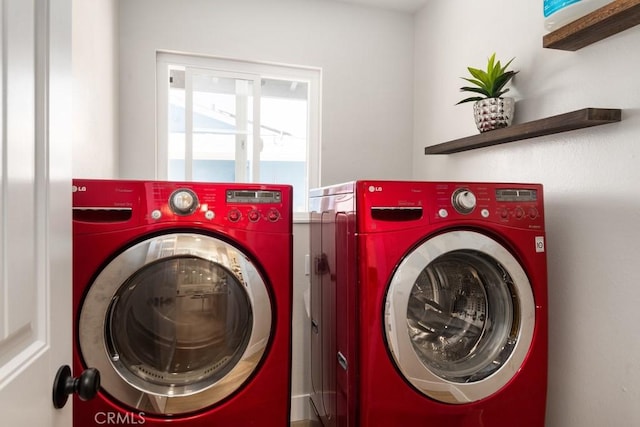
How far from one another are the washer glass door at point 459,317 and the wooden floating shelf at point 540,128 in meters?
0.49

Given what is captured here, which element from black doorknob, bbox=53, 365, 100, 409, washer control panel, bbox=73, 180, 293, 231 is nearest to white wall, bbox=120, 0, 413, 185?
washer control panel, bbox=73, 180, 293, 231

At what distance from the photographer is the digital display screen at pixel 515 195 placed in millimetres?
1357

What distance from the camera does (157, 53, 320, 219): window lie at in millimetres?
2188

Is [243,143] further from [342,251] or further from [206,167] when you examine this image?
[342,251]

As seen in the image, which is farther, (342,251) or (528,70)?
(528,70)

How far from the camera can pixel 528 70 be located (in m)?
1.68

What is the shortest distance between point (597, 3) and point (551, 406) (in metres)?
1.48

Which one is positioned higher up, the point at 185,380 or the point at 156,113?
the point at 156,113

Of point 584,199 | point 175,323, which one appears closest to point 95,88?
point 175,323

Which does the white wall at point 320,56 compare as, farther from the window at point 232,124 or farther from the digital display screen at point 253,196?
the digital display screen at point 253,196

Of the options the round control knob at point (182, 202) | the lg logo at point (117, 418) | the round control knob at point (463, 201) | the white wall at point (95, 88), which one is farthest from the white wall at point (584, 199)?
the white wall at point (95, 88)

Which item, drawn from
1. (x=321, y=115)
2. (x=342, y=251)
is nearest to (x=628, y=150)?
(x=342, y=251)

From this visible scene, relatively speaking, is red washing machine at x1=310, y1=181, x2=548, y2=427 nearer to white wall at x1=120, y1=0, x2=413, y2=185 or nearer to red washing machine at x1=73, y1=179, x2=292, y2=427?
red washing machine at x1=73, y1=179, x2=292, y2=427

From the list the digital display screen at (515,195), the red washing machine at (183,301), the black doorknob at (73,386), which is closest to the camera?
the black doorknob at (73,386)
